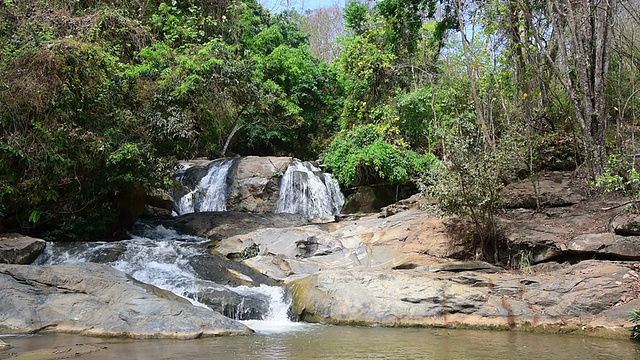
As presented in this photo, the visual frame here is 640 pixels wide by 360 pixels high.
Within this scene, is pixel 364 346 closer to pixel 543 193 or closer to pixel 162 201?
pixel 543 193

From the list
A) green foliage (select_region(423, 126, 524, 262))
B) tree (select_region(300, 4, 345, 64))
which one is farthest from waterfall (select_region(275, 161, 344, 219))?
tree (select_region(300, 4, 345, 64))

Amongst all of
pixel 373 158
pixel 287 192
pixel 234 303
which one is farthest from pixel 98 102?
pixel 373 158

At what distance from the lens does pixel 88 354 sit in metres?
5.96

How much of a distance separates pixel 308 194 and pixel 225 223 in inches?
166

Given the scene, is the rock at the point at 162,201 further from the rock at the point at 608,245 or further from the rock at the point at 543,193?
the rock at the point at 608,245

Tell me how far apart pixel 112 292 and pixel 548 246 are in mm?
8332

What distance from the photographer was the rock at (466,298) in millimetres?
8141

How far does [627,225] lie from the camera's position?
9633 mm

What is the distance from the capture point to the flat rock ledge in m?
7.99

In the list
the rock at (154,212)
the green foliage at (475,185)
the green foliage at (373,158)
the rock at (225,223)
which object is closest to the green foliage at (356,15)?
the green foliage at (373,158)

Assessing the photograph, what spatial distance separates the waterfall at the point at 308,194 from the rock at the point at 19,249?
8.47m

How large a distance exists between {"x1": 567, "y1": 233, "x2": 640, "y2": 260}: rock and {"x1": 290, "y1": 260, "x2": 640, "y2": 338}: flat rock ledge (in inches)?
15.1

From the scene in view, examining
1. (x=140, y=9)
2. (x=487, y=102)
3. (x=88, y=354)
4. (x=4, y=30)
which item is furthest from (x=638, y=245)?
(x=140, y=9)

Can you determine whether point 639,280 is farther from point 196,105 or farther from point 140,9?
point 140,9
